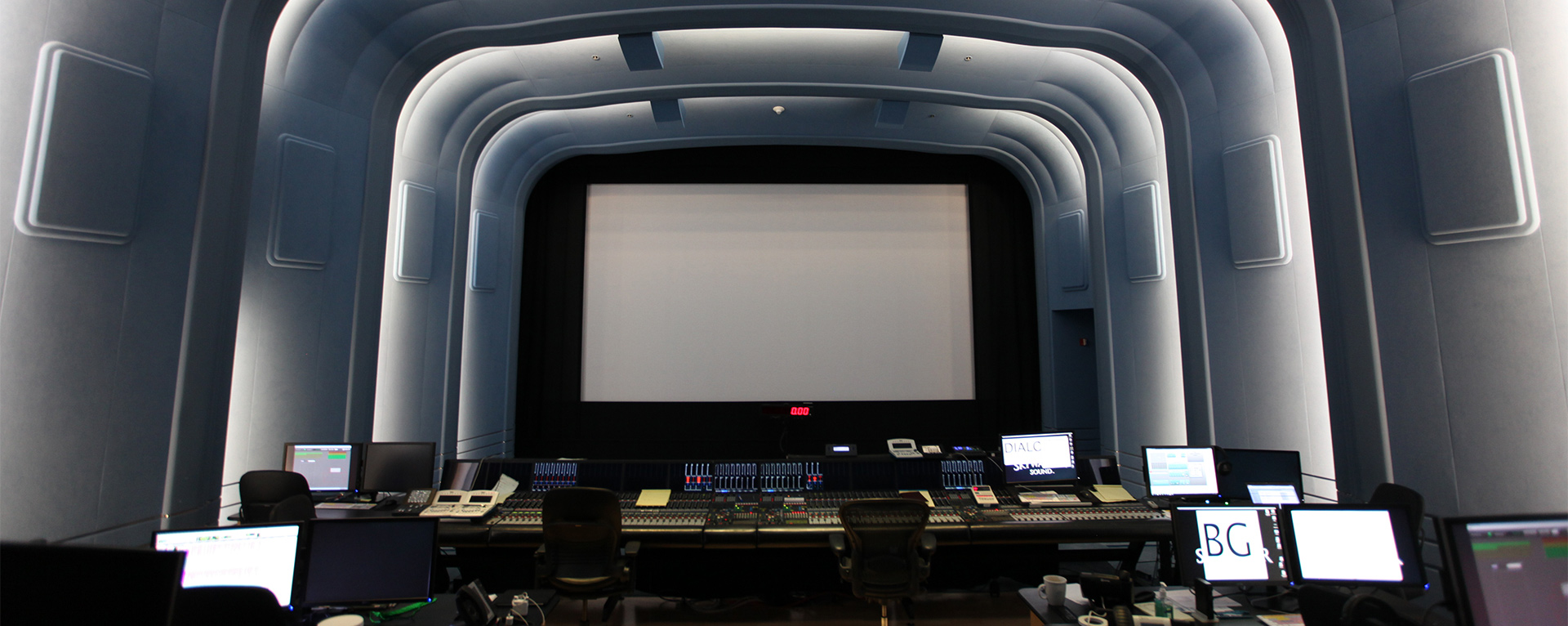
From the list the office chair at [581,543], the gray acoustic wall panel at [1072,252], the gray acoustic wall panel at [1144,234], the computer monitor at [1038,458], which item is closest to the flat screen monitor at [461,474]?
the office chair at [581,543]

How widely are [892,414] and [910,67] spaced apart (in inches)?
131

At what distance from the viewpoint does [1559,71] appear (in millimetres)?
2193

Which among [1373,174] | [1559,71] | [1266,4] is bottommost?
[1373,174]

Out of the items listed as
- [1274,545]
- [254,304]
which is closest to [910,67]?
[1274,545]

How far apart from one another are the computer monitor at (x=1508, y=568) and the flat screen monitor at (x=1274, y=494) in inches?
80.6

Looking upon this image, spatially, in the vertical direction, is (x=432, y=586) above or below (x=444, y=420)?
below

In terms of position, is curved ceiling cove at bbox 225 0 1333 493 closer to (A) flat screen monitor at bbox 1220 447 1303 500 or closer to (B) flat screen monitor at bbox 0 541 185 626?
(A) flat screen monitor at bbox 1220 447 1303 500

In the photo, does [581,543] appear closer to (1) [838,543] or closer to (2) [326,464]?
(1) [838,543]

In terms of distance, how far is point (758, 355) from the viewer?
20.8 feet

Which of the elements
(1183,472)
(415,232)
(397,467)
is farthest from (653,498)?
(1183,472)

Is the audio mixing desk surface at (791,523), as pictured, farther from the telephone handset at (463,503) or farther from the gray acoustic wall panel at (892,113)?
the gray acoustic wall panel at (892,113)

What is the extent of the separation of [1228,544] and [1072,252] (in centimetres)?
405

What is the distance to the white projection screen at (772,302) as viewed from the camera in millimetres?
6320

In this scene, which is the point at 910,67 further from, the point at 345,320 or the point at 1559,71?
the point at 345,320
